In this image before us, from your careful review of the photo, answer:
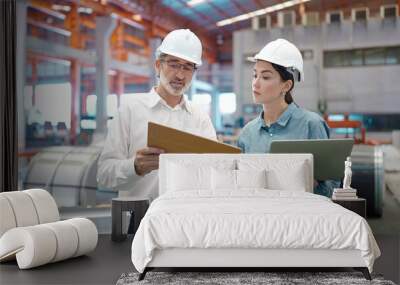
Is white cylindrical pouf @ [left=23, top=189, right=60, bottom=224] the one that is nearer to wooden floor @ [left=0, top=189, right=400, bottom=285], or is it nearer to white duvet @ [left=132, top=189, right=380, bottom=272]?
wooden floor @ [left=0, top=189, right=400, bottom=285]

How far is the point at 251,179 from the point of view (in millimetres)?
4152

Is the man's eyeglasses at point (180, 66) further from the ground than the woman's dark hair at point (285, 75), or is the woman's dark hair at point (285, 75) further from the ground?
the man's eyeglasses at point (180, 66)

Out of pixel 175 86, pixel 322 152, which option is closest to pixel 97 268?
pixel 175 86

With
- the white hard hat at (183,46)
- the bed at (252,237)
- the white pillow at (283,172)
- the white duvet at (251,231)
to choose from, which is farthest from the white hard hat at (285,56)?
the white duvet at (251,231)

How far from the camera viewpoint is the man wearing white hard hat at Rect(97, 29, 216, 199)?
15.9 ft

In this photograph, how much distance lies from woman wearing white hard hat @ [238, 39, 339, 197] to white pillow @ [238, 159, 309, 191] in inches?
13.8

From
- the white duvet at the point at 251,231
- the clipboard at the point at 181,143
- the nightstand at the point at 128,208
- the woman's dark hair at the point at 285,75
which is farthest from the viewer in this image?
the woman's dark hair at the point at 285,75

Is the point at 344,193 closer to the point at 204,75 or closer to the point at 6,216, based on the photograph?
the point at 204,75

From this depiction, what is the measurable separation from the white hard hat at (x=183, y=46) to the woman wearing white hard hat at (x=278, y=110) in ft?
1.79

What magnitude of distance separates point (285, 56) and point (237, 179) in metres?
1.42

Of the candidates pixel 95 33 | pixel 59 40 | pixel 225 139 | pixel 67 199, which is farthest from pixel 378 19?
pixel 67 199

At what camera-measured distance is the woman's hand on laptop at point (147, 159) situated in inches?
180

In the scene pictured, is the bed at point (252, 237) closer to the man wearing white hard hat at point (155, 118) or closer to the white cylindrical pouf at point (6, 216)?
the white cylindrical pouf at point (6, 216)

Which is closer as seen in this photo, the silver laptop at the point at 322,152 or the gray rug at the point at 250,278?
the gray rug at the point at 250,278
